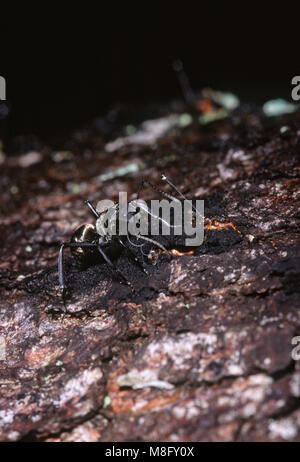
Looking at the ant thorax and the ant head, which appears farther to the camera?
the ant head

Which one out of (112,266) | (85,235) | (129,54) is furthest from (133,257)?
(129,54)

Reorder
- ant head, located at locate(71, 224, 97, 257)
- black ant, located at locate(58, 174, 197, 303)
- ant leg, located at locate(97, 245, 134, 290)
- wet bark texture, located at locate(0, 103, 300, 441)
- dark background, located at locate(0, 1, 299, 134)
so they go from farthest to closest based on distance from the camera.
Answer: dark background, located at locate(0, 1, 299, 134)
ant head, located at locate(71, 224, 97, 257)
black ant, located at locate(58, 174, 197, 303)
ant leg, located at locate(97, 245, 134, 290)
wet bark texture, located at locate(0, 103, 300, 441)

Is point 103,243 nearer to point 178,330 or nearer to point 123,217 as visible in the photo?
point 123,217

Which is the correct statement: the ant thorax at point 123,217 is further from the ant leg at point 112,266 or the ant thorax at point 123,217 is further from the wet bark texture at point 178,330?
the wet bark texture at point 178,330

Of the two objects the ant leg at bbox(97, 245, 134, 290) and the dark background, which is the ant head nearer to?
the ant leg at bbox(97, 245, 134, 290)

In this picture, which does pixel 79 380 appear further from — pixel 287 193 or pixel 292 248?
pixel 287 193

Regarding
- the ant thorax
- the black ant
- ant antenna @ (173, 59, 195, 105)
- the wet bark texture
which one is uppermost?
ant antenna @ (173, 59, 195, 105)

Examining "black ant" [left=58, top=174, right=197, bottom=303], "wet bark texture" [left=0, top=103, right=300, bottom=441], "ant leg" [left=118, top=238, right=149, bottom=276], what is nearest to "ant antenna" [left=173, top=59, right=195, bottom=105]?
"wet bark texture" [left=0, top=103, right=300, bottom=441]
